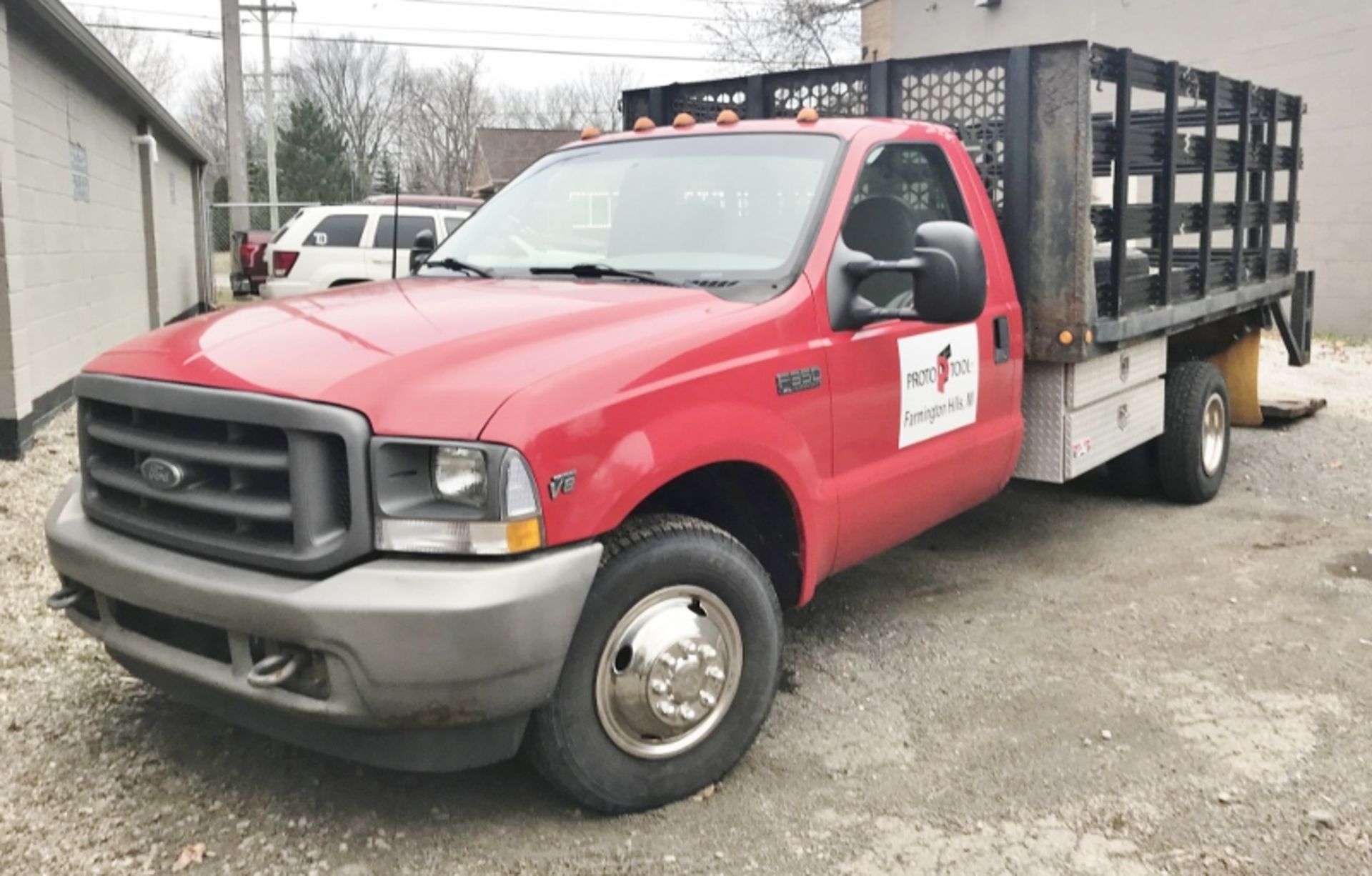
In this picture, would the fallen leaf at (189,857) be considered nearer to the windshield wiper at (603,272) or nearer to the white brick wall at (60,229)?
Result: the windshield wiper at (603,272)

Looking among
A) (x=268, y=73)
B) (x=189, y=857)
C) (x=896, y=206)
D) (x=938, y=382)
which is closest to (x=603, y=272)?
(x=896, y=206)

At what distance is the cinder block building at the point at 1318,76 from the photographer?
15.9m

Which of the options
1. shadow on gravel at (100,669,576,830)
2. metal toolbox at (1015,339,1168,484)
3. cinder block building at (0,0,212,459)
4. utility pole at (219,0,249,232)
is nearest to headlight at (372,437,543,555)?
shadow on gravel at (100,669,576,830)

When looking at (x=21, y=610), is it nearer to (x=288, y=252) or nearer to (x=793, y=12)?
(x=288, y=252)

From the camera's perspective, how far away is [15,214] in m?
7.98

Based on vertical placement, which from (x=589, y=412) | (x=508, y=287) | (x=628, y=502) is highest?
(x=508, y=287)

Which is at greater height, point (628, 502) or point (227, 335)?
point (227, 335)

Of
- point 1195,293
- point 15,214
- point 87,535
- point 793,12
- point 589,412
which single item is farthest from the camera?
point 793,12

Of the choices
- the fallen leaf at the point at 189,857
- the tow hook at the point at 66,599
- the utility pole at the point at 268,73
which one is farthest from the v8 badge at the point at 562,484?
the utility pole at the point at 268,73

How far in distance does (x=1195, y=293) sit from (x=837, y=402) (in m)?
3.61

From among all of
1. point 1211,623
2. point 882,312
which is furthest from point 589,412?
point 1211,623

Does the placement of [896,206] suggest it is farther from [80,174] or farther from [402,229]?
[402,229]

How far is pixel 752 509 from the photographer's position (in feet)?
12.8

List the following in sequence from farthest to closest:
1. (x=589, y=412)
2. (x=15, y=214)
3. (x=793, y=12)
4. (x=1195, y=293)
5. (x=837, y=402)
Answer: (x=793, y=12), (x=15, y=214), (x=1195, y=293), (x=837, y=402), (x=589, y=412)
